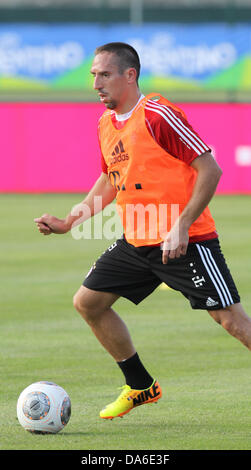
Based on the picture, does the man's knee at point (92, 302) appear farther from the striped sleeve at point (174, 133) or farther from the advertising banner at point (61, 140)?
the advertising banner at point (61, 140)

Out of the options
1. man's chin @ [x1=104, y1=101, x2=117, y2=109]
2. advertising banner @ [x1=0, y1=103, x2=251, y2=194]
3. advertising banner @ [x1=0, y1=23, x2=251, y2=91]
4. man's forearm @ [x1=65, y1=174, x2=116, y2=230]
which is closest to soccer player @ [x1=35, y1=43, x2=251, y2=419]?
man's chin @ [x1=104, y1=101, x2=117, y2=109]

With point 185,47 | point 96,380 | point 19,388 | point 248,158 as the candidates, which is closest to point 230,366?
point 96,380

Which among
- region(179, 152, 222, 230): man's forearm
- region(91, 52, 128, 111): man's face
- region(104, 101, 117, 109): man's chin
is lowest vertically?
region(179, 152, 222, 230): man's forearm

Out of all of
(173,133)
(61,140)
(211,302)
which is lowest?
(61,140)

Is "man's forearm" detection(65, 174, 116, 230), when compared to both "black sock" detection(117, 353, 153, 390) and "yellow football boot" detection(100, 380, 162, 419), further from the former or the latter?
"yellow football boot" detection(100, 380, 162, 419)

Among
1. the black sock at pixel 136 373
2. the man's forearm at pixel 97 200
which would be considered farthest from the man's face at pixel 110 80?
the black sock at pixel 136 373

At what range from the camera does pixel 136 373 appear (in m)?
7.20

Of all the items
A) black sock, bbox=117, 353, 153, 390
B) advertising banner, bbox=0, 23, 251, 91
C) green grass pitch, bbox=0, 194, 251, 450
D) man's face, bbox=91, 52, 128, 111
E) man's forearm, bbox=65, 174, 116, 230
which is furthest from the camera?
advertising banner, bbox=0, 23, 251, 91

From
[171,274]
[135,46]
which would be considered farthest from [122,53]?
[135,46]

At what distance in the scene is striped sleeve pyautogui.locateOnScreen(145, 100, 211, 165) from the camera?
6461 mm

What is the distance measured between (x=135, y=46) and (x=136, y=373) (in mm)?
23024

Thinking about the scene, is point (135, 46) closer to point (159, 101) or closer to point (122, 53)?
point (122, 53)

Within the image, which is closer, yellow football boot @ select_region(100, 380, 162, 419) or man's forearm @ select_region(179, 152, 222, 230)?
man's forearm @ select_region(179, 152, 222, 230)
